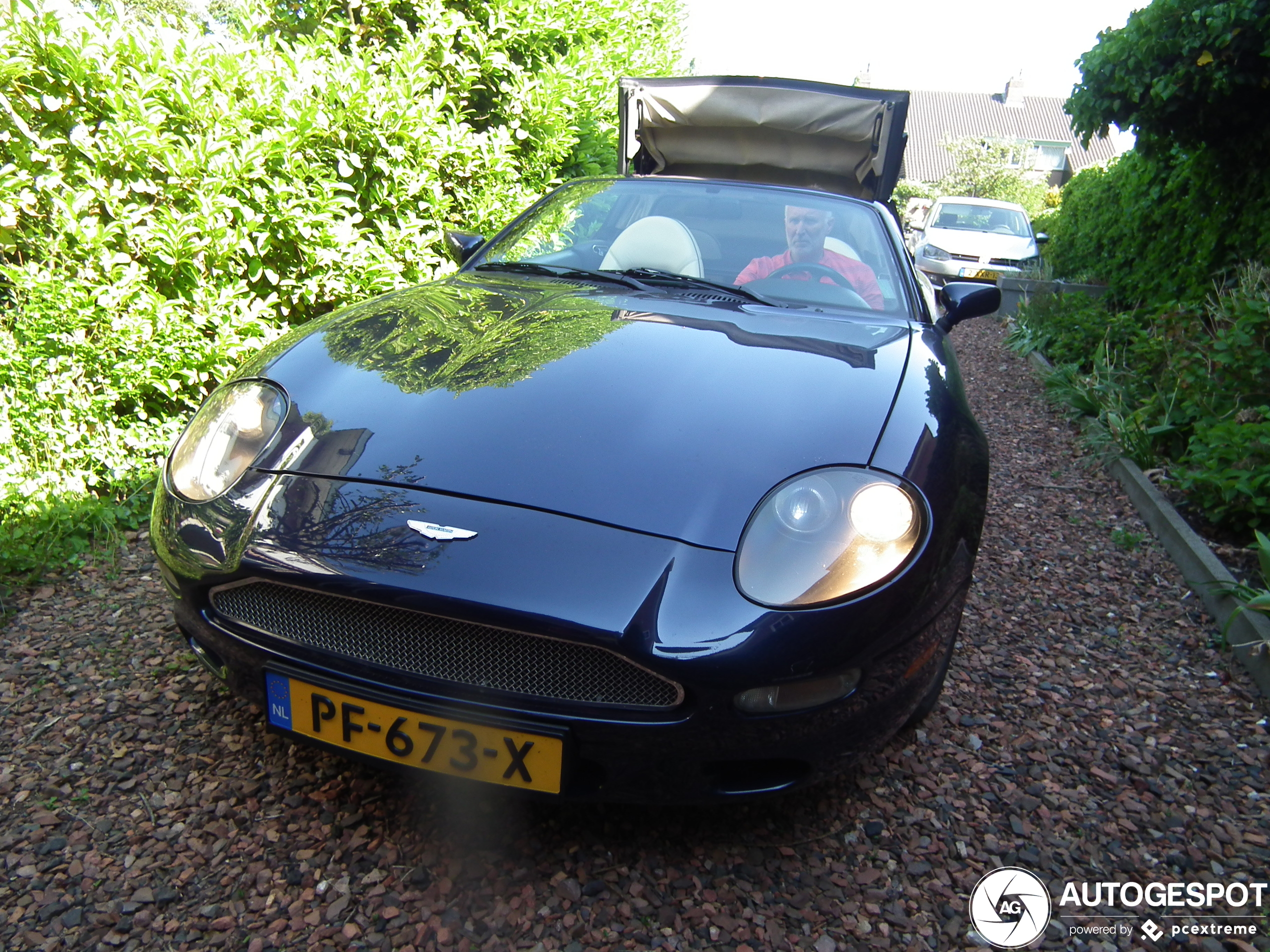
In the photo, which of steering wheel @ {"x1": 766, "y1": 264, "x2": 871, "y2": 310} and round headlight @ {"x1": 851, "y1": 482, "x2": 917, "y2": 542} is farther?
steering wheel @ {"x1": 766, "y1": 264, "x2": 871, "y2": 310}

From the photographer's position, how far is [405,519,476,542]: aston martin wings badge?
1484 millimetres

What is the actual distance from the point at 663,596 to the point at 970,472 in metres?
0.85

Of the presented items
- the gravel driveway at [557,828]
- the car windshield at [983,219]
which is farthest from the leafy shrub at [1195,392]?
the car windshield at [983,219]

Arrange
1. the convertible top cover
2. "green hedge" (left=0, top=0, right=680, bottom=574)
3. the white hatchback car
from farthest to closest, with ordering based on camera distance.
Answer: the white hatchback car < the convertible top cover < "green hedge" (left=0, top=0, right=680, bottom=574)

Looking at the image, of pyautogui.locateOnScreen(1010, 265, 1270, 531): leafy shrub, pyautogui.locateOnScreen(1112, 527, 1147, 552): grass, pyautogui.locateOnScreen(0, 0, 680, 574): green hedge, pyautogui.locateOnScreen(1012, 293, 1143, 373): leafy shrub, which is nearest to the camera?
pyautogui.locateOnScreen(0, 0, 680, 574): green hedge

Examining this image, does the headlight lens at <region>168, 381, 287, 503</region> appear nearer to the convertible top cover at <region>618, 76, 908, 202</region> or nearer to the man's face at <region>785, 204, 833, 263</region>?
the man's face at <region>785, 204, 833, 263</region>

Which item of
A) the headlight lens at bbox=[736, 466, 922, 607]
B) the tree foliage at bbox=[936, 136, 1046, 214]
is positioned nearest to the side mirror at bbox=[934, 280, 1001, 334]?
the headlight lens at bbox=[736, 466, 922, 607]

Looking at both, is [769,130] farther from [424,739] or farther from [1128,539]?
[424,739]

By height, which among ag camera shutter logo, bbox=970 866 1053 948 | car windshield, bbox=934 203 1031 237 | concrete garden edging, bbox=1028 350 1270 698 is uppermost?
ag camera shutter logo, bbox=970 866 1053 948

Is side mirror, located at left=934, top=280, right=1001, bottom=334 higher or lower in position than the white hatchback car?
higher

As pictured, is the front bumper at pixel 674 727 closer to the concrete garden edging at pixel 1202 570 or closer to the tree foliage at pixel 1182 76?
the concrete garden edging at pixel 1202 570

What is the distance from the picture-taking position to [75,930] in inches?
58.2

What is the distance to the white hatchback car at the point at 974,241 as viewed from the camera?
9.95m

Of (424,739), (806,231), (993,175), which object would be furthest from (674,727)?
(993,175)
